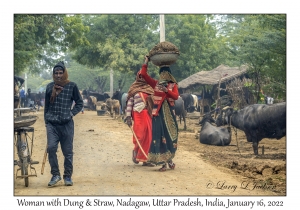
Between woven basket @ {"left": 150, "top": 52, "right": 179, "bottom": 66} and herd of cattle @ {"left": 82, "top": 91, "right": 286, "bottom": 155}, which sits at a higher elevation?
woven basket @ {"left": 150, "top": 52, "right": 179, "bottom": 66}

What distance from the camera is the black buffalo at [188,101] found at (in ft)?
83.1

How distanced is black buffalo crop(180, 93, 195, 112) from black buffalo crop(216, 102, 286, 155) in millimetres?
12285

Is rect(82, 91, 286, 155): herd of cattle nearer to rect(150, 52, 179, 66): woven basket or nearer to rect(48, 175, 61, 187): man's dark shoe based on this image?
rect(150, 52, 179, 66): woven basket

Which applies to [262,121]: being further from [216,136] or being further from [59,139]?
[59,139]

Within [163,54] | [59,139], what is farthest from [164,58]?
[59,139]

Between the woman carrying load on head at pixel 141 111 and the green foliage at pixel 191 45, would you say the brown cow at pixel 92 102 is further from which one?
the woman carrying load on head at pixel 141 111

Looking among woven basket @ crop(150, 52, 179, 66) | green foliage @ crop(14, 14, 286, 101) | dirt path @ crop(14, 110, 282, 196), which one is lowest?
dirt path @ crop(14, 110, 282, 196)

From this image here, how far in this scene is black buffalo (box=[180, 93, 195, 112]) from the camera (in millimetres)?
25344

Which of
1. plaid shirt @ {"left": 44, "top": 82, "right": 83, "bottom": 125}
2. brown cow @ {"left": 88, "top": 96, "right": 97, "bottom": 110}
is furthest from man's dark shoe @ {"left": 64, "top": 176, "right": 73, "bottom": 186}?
brown cow @ {"left": 88, "top": 96, "right": 97, "bottom": 110}

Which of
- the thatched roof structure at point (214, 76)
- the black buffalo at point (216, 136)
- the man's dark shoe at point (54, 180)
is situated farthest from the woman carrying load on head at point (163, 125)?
the thatched roof structure at point (214, 76)

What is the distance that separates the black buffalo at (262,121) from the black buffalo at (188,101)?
40.3 feet

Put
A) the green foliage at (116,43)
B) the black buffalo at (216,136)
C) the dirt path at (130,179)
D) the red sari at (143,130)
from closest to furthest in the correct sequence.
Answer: the dirt path at (130,179), the red sari at (143,130), the black buffalo at (216,136), the green foliage at (116,43)

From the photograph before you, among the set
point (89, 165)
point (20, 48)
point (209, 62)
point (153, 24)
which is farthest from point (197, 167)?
point (209, 62)
